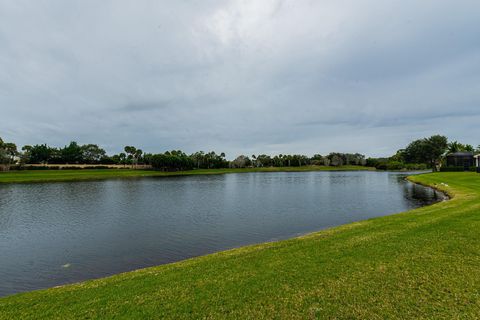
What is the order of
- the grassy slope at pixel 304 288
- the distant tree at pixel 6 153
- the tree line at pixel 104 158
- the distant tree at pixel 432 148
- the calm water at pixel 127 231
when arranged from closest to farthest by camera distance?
1. the grassy slope at pixel 304 288
2. the calm water at pixel 127 231
3. the distant tree at pixel 432 148
4. the distant tree at pixel 6 153
5. the tree line at pixel 104 158

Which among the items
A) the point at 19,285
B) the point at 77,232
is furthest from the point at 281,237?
the point at 77,232

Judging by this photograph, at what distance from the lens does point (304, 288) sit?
6.54 metres

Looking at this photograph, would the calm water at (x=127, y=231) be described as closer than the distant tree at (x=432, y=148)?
Yes

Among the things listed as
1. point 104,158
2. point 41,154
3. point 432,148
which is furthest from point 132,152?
point 432,148

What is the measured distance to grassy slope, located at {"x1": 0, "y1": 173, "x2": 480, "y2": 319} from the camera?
5570mm

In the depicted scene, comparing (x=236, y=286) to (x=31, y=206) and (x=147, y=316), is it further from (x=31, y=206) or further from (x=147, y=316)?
(x=31, y=206)

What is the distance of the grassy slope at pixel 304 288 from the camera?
5.57 m

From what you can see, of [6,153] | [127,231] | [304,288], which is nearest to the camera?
[304,288]

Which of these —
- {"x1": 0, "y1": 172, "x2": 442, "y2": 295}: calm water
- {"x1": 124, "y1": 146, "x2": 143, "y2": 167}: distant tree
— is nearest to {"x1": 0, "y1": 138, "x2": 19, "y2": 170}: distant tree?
{"x1": 124, "y1": 146, "x2": 143, "y2": 167}: distant tree

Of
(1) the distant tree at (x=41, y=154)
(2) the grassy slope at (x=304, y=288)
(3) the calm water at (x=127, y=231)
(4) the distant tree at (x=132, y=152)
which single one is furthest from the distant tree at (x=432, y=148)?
(1) the distant tree at (x=41, y=154)

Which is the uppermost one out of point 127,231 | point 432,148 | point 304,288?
point 432,148

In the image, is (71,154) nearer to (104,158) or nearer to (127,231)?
(104,158)

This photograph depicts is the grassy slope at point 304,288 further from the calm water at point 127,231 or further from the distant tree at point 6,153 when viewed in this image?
the distant tree at point 6,153

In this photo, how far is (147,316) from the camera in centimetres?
577
